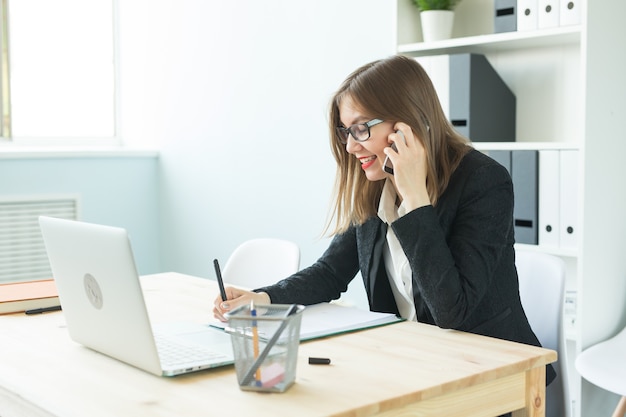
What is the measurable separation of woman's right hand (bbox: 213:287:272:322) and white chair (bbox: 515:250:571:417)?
59 centimetres

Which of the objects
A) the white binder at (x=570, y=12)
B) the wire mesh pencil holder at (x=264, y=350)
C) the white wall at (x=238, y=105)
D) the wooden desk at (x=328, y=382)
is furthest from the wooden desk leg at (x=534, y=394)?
the white wall at (x=238, y=105)

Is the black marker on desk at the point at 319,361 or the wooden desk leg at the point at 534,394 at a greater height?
the black marker on desk at the point at 319,361

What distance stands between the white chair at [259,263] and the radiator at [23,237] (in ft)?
5.44

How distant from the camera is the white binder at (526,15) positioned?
2543 mm

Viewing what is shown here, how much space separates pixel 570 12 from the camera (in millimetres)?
2447

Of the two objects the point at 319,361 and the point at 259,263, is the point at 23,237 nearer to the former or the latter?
the point at 259,263

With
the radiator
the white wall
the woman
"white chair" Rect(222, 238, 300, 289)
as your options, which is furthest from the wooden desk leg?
the radiator

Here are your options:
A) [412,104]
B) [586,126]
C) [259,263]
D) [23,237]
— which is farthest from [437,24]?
[23,237]

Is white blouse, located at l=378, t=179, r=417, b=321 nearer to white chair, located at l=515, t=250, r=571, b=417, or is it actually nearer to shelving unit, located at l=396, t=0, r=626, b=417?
white chair, located at l=515, t=250, r=571, b=417

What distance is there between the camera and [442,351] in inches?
57.1

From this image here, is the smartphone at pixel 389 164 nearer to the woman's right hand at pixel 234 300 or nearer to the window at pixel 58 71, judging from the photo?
the woman's right hand at pixel 234 300

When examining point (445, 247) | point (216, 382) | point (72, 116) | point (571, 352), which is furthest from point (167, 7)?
point (216, 382)

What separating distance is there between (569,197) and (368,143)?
993 mm

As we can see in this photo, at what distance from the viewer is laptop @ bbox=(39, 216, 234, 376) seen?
1304mm
